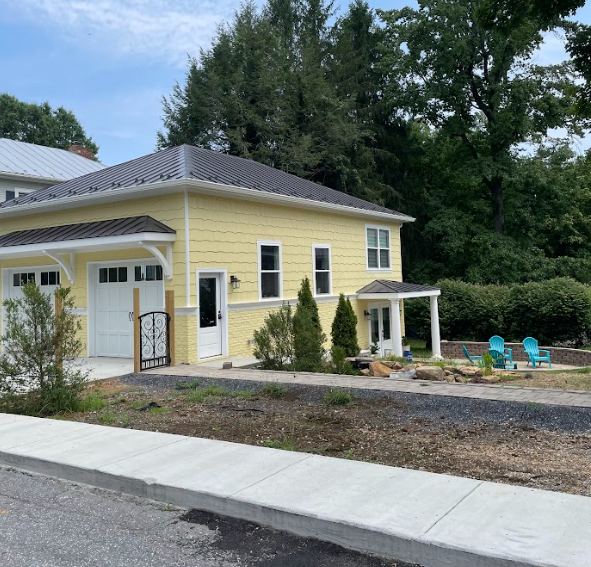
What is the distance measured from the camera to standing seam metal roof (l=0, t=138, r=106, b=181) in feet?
80.5

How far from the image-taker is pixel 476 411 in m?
7.17

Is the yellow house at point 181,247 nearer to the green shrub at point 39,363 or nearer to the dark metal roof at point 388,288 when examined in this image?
the dark metal roof at point 388,288

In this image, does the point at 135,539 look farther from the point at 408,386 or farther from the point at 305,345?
the point at 305,345

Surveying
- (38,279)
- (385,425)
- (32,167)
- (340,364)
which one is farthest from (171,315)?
(32,167)

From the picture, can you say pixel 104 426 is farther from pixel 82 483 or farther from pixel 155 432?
pixel 82 483

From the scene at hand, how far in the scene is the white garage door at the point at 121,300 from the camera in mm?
13117

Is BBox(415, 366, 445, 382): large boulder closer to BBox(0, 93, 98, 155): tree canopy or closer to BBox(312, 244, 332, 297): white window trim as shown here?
BBox(312, 244, 332, 297): white window trim

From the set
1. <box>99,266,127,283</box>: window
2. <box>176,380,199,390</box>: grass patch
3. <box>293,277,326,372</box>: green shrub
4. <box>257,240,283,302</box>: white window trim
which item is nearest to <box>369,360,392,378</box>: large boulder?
<box>293,277,326,372</box>: green shrub

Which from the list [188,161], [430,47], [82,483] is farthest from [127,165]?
[430,47]

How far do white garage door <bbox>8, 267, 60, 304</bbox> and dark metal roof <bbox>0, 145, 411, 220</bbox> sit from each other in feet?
5.96

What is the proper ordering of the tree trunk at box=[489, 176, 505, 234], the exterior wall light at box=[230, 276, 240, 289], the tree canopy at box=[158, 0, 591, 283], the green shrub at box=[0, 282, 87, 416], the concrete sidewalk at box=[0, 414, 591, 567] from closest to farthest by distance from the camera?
the concrete sidewalk at box=[0, 414, 591, 567] < the green shrub at box=[0, 282, 87, 416] < the exterior wall light at box=[230, 276, 240, 289] < the tree canopy at box=[158, 0, 591, 283] < the tree trunk at box=[489, 176, 505, 234]

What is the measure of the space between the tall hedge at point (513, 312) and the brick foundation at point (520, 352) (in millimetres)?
1047

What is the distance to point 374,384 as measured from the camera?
9211 millimetres

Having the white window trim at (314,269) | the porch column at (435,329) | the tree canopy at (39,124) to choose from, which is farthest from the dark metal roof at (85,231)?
the tree canopy at (39,124)
